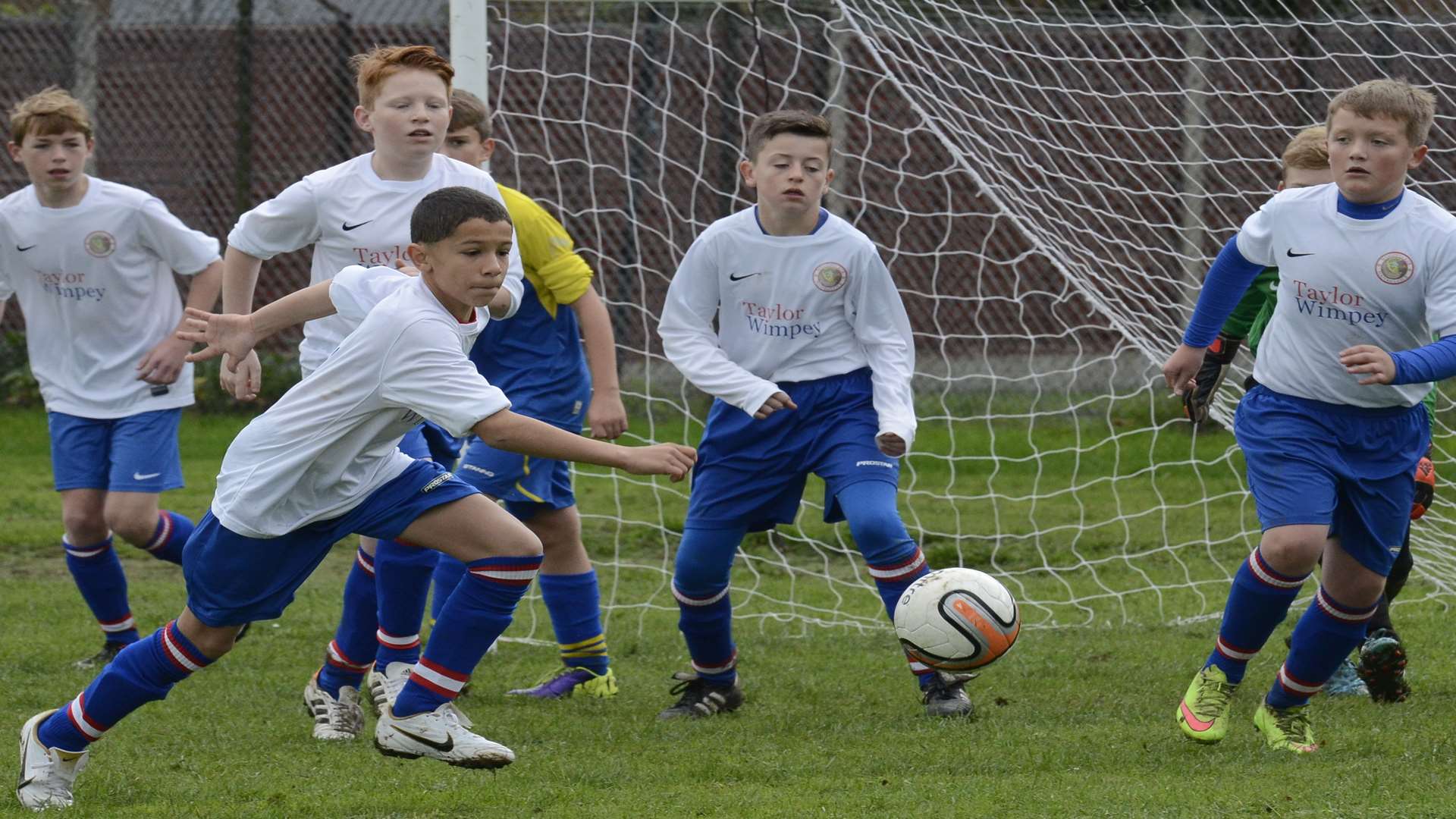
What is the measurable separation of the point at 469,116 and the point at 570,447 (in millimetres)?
2056

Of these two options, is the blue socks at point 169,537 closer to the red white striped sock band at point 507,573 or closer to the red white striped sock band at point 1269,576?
the red white striped sock band at point 507,573

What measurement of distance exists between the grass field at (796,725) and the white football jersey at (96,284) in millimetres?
893

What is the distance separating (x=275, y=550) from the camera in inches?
139

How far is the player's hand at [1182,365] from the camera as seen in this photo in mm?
4371

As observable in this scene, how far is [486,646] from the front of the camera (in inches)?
141

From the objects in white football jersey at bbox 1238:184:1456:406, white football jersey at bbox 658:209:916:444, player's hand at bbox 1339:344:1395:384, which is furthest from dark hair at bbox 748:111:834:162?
player's hand at bbox 1339:344:1395:384

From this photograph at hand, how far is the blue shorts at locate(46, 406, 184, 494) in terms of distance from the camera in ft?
17.6

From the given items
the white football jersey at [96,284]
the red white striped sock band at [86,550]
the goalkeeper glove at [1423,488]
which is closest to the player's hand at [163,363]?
the white football jersey at [96,284]

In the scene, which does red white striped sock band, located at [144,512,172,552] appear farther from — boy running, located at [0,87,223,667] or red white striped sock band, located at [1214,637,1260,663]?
red white striped sock band, located at [1214,637,1260,663]

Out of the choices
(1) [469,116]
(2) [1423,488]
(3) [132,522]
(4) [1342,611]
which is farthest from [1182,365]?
(3) [132,522]

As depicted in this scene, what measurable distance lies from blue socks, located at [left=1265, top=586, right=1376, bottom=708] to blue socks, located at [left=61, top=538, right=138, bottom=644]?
143 inches

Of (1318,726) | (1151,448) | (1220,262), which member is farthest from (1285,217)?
(1151,448)

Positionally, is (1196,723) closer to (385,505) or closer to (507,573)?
(507,573)

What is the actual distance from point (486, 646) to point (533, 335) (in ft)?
5.02
